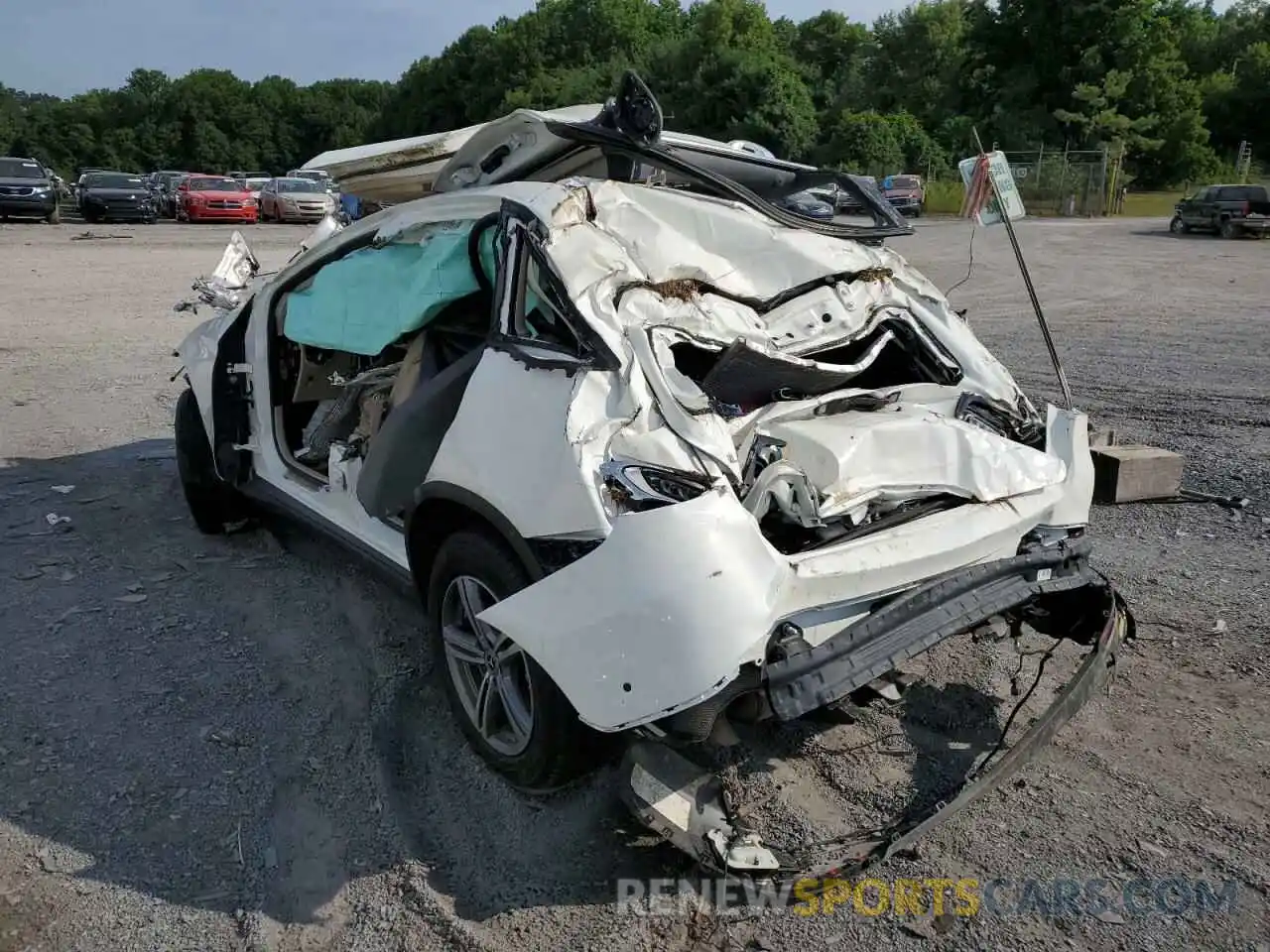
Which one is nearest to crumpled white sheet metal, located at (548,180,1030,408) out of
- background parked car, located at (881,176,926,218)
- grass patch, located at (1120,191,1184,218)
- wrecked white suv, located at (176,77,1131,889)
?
wrecked white suv, located at (176,77,1131,889)

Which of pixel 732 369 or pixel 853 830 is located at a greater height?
pixel 732 369

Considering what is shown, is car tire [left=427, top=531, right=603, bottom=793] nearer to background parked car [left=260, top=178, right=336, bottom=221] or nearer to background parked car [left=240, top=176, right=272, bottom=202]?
background parked car [left=260, top=178, right=336, bottom=221]

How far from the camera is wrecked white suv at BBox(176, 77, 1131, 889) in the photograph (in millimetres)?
2557

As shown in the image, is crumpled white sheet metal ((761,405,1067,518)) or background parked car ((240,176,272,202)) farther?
background parked car ((240,176,272,202))

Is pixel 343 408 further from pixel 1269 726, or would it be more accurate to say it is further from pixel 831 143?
pixel 831 143

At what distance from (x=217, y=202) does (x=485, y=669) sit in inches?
1338

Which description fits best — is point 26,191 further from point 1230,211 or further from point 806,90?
point 806,90

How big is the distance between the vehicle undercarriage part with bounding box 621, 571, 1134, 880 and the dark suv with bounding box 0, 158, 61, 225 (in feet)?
109

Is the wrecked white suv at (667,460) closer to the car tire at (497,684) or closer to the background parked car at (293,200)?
the car tire at (497,684)

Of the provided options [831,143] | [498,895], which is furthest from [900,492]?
[831,143]

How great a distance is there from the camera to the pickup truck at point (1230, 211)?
84.9 ft

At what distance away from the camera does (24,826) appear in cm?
307

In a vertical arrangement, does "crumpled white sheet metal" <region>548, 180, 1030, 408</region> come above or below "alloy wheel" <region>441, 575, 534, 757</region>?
above

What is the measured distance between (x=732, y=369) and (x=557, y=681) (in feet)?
4.22
